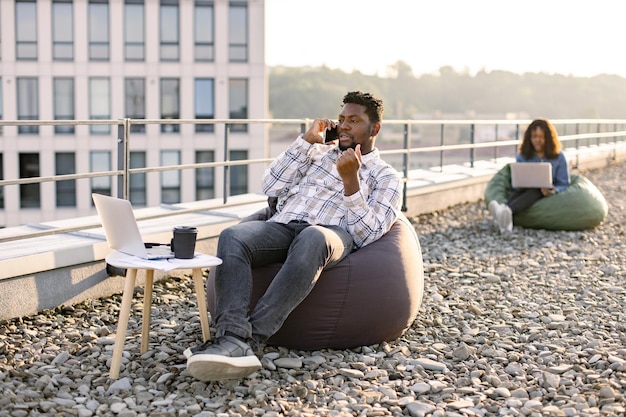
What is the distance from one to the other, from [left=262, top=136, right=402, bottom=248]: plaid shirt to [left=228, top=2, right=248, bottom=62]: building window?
29514mm

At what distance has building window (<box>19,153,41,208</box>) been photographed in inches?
1344

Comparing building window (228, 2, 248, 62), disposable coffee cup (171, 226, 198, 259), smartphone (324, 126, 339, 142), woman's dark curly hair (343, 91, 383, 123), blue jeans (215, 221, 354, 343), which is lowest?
blue jeans (215, 221, 354, 343)

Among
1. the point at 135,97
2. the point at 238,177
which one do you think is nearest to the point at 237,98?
the point at 238,177

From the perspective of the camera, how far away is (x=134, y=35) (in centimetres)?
3375

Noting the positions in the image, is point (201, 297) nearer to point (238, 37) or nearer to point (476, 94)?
point (238, 37)

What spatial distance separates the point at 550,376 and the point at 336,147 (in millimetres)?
1579

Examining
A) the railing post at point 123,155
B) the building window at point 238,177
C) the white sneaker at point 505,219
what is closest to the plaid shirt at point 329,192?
the railing post at point 123,155

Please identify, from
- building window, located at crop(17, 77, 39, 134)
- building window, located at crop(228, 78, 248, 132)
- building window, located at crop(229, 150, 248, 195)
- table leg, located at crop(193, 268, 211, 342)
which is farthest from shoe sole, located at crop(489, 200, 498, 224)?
building window, located at crop(17, 77, 39, 134)

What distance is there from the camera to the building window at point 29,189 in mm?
34125

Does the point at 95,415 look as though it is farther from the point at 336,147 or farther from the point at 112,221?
the point at 336,147

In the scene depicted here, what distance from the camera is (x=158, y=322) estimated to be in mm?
4926

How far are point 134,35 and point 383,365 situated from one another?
30936 mm

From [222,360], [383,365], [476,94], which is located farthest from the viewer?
[476,94]

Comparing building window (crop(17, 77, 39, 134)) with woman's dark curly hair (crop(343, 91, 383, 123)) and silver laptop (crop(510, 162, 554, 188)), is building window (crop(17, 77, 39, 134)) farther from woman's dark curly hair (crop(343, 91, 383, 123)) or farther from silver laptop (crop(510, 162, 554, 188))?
woman's dark curly hair (crop(343, 91, 383, 123))
